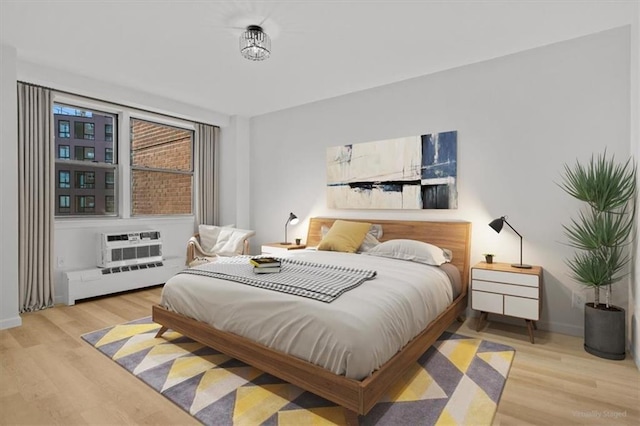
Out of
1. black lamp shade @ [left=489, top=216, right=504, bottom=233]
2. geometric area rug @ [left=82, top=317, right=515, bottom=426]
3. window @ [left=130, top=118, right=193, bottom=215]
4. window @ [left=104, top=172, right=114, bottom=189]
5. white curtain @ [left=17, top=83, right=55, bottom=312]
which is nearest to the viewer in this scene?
geometric area rug @ [left=82, top=317, right=515, bottom=426]

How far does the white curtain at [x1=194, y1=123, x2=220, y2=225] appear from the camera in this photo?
5402mm

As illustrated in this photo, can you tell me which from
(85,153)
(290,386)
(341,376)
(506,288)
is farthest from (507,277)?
(85,153)

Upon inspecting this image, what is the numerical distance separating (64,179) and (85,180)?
0.23 m

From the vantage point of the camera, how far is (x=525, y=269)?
9.61 ft

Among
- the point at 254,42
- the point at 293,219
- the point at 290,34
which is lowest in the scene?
the point at 293,219

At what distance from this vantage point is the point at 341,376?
174cm

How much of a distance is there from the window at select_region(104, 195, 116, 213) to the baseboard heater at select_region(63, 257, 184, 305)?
2.75ft

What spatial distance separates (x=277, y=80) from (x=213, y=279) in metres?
2.48

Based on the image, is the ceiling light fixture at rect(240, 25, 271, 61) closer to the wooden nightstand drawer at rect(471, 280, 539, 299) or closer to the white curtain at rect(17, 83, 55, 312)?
the white curtain at rect(17, 83, 55, 312)

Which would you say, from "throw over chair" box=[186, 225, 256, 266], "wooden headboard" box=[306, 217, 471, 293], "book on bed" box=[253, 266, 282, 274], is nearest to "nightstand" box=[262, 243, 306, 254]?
"throw over chair" box=[186, 225, 256, 266]

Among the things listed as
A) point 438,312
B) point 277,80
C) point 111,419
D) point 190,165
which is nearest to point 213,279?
point 111,419

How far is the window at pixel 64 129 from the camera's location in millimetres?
4114

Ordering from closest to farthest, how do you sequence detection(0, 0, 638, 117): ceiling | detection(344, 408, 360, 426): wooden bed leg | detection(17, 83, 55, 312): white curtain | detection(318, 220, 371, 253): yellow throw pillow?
detection(344, 408, 360, 426): wooden bed leg, detection(0, 0, 638, 117): ceiling, detection(17, 83, 55, 312): white curtain, detection(318, 220, 371, 253): yellow throw pillow

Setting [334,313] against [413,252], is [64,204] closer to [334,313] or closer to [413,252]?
[334,313]
